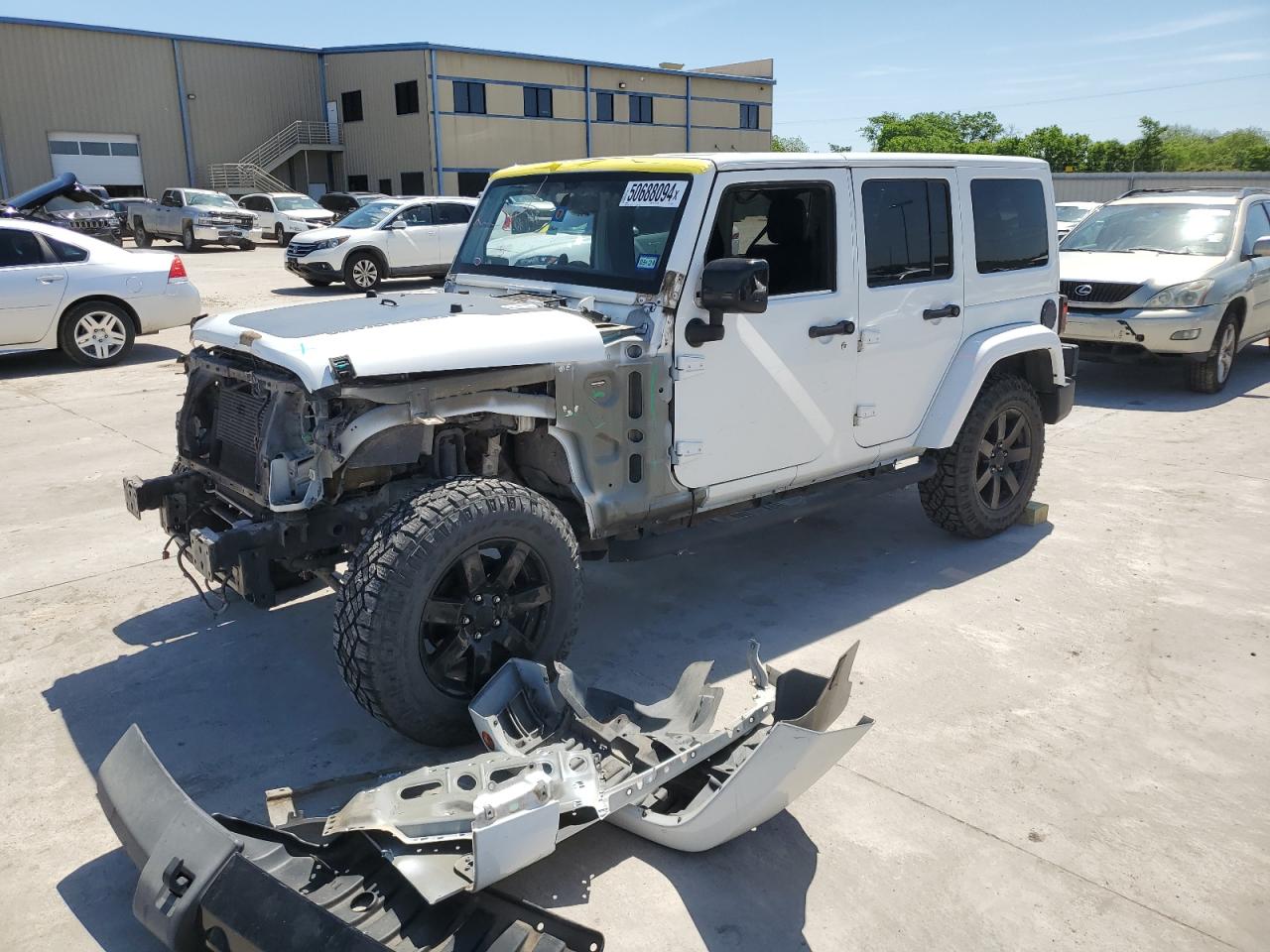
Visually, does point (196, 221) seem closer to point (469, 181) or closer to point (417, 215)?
point (417, 215)

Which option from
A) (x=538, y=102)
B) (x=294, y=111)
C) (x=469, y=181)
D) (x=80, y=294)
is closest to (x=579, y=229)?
(x=80, y=294)

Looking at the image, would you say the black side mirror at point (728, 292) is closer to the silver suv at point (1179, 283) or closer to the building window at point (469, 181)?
the silver suv at point (1179, 283)

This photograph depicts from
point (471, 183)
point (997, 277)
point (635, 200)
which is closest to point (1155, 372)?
point (997, 277)

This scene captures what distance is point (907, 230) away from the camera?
4926 mm

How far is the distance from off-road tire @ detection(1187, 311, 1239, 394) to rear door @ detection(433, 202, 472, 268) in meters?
13.0

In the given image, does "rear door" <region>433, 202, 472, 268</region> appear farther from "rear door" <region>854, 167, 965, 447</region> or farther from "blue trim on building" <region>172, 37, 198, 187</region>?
"blue trim on building" <region>172, 37, 198, 187</region>

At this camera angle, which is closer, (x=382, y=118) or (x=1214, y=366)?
(x=1214, y=366)

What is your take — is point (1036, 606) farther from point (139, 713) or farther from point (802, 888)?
point (139, 713)

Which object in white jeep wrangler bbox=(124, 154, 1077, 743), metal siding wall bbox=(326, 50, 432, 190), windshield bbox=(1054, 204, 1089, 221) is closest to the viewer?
white jeep wrangler bbox=(124, 154, 1077, 743)

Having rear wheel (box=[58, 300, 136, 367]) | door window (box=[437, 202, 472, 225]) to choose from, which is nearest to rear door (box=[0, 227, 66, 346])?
rear wheel (box=[58, 300, 136, 367])

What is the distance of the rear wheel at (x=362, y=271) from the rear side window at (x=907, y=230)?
14566mm

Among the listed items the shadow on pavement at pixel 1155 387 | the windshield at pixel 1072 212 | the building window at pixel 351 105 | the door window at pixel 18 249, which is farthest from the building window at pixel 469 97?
the shadow on pavement at pixel 1155 387

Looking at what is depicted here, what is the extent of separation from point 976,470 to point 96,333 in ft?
30.7

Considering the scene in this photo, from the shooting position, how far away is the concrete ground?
290cm
